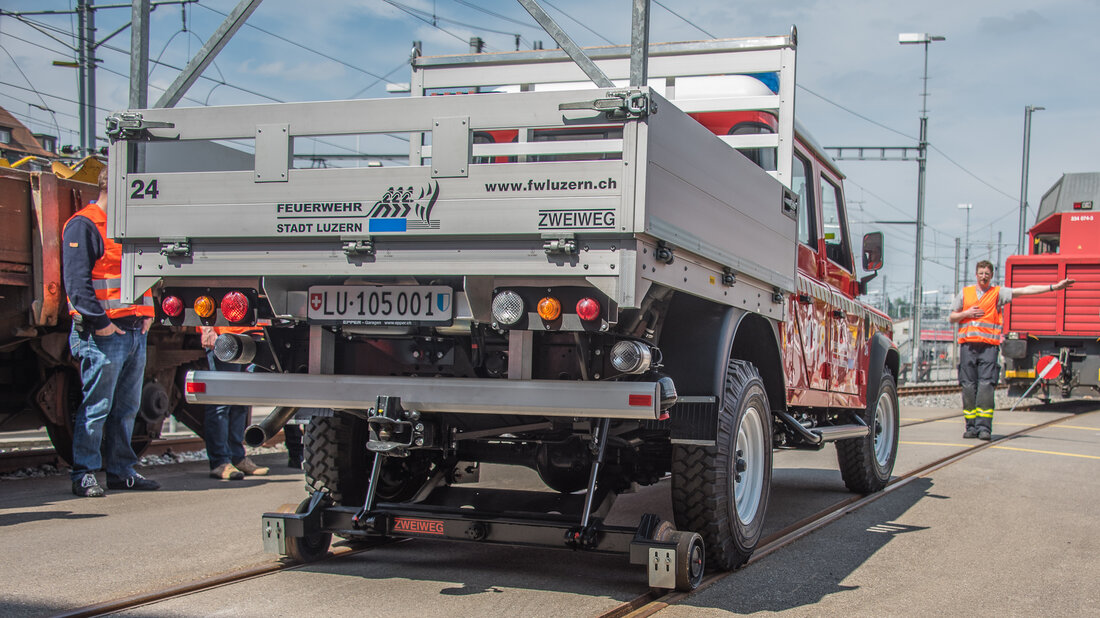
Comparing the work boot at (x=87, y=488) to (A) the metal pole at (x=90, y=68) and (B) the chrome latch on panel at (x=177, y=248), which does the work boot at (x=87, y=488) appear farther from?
(A) the metal pole at (x=90, y=68)

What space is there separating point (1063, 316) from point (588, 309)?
58.1ft

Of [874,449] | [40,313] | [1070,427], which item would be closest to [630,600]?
[874,449]

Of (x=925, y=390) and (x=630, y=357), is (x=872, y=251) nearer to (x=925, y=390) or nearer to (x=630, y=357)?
(x=630, y=357)

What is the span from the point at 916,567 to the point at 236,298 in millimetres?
3451

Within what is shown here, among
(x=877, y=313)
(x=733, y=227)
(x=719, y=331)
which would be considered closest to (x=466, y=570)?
(x=719, y=331)

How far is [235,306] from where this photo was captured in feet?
14.5

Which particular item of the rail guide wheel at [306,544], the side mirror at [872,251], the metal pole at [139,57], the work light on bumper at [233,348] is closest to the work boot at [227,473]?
the rail guide wheel at [306,544]

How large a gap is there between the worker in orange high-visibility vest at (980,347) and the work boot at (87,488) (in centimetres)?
894

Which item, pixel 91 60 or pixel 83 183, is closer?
pixel 83 183

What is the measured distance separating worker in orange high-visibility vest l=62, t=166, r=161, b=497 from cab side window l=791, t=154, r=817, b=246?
4339mm

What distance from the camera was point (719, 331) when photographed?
183 inches

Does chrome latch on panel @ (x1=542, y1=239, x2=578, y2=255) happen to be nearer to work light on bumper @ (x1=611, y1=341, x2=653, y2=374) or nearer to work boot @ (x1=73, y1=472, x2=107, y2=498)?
work light on bumper @ (x1=611, y1=341, x2=653, y2=374)

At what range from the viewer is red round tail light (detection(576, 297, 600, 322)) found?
384 centimetres

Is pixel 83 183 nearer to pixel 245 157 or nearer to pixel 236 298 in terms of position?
pixel 245 157
